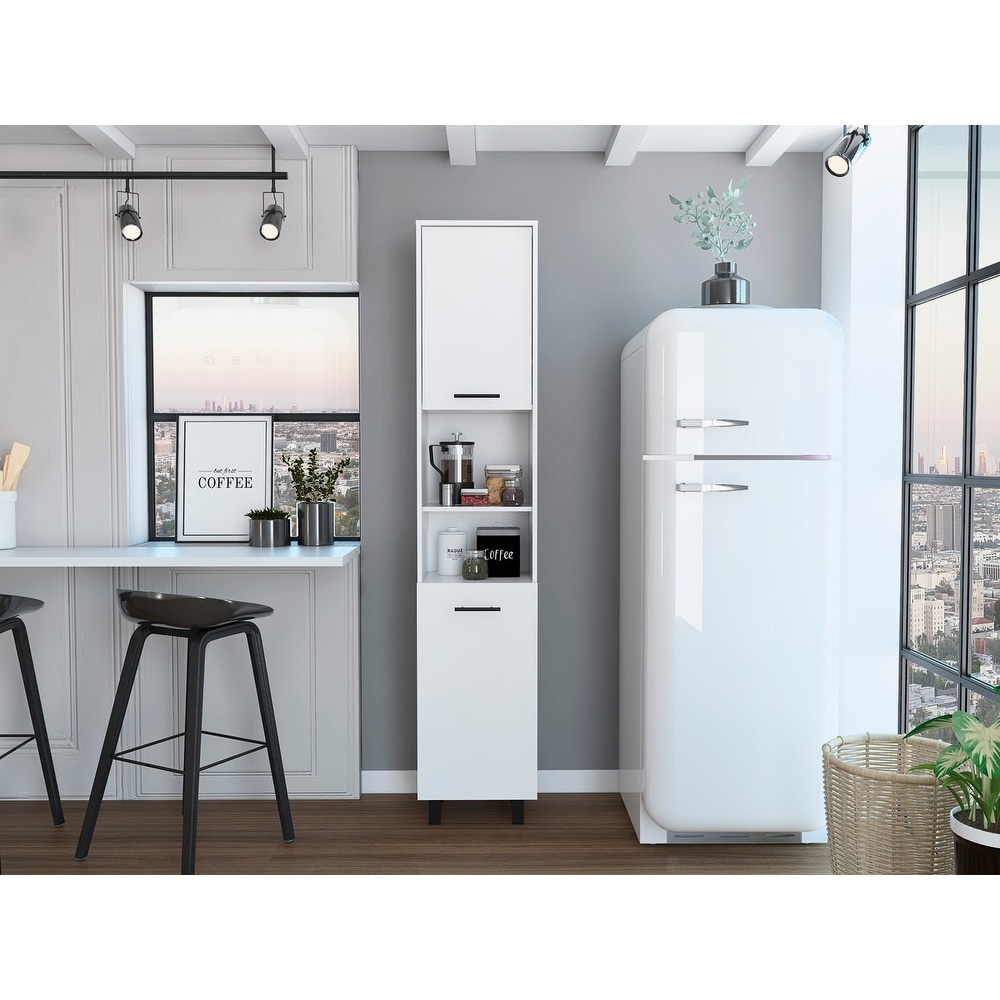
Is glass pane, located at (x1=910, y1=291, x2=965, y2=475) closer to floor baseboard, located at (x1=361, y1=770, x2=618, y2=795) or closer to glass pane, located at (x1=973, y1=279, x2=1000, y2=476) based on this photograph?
glass pane, located at (x1=973, y1=279, x2=1000, y2=476)

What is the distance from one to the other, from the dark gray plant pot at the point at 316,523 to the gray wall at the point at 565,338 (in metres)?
0.15

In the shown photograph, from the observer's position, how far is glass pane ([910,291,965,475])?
2564mm

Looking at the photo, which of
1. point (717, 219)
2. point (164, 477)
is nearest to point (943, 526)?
point (717, 219)

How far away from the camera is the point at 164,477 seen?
11.1 ft

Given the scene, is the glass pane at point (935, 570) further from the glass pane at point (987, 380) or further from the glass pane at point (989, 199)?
the glass pane at point (989, 199)

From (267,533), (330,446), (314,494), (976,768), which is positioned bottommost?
(976,768)

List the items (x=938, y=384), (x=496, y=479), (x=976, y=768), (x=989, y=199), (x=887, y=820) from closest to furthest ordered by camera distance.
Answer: (x=976, y=768)
(x=887, y=820)
(x=989, y=199)
(x=938, y=384)
(x=496, y=479)

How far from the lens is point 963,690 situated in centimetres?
253

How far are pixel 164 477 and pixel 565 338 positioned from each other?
5.96 ft

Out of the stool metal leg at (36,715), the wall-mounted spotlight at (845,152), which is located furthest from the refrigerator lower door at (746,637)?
the stool metal leg at (36,715)

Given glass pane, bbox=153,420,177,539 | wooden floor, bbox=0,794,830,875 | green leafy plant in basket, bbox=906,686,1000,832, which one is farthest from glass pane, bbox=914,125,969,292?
glass pane, bbox=153,420,177,539

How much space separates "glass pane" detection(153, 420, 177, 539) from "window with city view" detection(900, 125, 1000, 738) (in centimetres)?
297

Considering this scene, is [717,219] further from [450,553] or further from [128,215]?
[128,215]

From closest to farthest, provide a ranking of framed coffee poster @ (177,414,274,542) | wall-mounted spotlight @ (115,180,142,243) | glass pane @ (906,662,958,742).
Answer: glass pane @ (906,662,958,742) < wall-mounted spotlight @ (115,180,142,243) < framed coffee poster @ (177,414,274,542)
